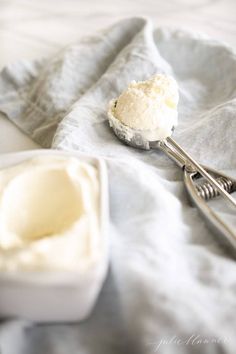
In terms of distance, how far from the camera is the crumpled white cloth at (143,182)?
0.92ft

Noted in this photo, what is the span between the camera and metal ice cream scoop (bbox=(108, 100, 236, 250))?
0.36 m

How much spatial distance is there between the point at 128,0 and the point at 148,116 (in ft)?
1.82

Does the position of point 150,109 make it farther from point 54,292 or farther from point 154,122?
point 54,292

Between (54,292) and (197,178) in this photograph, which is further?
(197,178)

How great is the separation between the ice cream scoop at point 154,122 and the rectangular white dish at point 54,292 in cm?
15

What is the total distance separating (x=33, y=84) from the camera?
1.87 ft

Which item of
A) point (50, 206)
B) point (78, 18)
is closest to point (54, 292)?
point (50, 206)

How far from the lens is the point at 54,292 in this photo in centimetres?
25

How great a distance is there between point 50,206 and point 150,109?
0.16 m

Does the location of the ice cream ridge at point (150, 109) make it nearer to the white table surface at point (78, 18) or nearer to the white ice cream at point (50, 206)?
the white ice cream at point (50, 206)

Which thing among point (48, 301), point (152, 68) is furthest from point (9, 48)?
point (48, 301)

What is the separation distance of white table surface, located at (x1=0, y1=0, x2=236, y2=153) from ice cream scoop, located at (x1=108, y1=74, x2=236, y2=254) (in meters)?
0.27

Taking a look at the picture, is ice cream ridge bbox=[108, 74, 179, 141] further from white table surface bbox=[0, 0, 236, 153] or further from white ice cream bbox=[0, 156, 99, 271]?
white table surface bbox=[0, 0, 236, 153]

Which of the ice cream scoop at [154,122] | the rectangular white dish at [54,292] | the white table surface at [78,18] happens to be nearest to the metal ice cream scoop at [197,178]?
the ice cream scoop at [154,122]
